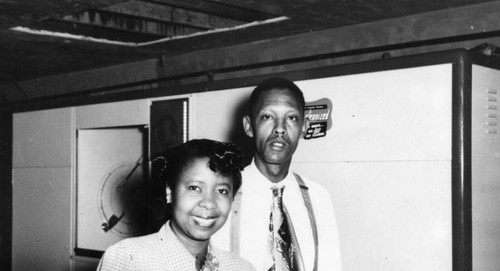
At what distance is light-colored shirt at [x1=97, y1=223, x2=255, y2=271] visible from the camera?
207 cm

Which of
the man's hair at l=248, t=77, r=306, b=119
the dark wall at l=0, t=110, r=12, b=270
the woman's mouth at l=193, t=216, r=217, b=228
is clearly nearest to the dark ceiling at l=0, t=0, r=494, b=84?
the dark wall at l=0, t=110, r=12, b=270

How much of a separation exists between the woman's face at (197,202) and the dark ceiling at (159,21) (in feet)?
9.17

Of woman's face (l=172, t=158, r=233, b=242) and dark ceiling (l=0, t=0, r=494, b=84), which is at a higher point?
dark ceiling (l=0, t=0, r=494, b=84)

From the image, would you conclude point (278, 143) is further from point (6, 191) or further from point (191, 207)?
point (6, 191)

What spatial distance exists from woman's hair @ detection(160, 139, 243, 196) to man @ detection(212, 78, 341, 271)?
19.9 inches

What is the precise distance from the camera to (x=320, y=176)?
3410 millimetres

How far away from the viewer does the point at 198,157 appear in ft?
7.19

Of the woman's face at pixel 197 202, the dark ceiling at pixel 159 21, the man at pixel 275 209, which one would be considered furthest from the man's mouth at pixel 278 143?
the dark ceiling at pixel 159 21

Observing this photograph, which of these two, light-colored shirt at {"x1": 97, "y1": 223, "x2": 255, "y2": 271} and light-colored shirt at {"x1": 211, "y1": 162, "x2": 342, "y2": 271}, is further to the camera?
light-colored shirt at {"x1": 211, "y1": 162, "x2": 342, "y2": 271}

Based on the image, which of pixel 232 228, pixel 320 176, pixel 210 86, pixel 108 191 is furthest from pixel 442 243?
pixel 108 191

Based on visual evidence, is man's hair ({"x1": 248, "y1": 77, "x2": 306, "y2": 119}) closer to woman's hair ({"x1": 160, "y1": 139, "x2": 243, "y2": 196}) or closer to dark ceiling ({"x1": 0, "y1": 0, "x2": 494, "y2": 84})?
woman's hair ({"x1": 160, "y1": 139, "x2": 243, "y2": 196})

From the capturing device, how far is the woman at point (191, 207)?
2.14 metres

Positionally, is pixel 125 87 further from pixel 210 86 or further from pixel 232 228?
pixel 232 228

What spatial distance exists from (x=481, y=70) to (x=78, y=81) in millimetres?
6515
